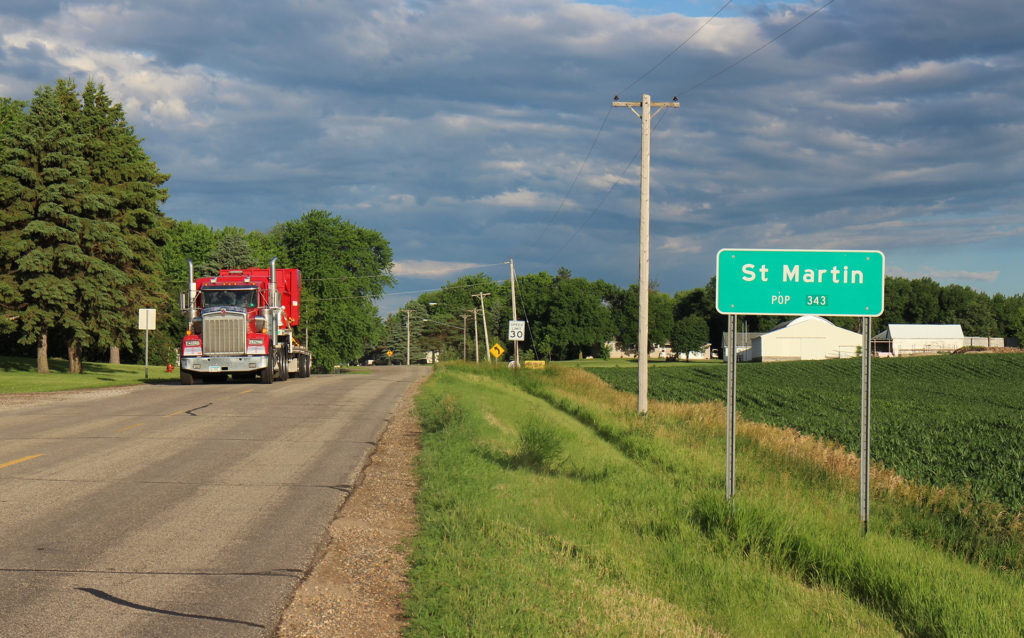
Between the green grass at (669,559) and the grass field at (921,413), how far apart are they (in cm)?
384

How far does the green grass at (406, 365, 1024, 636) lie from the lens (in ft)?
17.8

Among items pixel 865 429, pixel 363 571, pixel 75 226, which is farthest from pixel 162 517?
pixel 75 226

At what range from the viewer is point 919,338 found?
11650cm

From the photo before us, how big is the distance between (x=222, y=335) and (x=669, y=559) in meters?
27.8

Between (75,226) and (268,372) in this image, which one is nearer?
(268,372)

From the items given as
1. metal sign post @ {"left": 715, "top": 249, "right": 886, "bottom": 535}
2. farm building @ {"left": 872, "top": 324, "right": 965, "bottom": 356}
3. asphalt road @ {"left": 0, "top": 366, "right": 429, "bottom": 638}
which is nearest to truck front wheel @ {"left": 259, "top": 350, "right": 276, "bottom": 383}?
asphalt road @ {"left": 0, "top": 366, "right": 429, "bottom": 638}

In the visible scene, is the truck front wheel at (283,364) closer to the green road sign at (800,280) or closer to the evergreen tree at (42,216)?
the evergreen tree at (42,216)

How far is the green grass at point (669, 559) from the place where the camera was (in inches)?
214

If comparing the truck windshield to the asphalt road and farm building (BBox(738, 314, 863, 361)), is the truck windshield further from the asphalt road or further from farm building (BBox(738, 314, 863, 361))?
farm building (BBox(738, 314, 863, 361))

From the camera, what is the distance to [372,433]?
52.4 ft

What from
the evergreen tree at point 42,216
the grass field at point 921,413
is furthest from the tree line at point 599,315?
the evergreen tree at point 42,216

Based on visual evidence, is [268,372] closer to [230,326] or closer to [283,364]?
[230,326]

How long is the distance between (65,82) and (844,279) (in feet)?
147

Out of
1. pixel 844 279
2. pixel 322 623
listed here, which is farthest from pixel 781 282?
pixel 322 623
